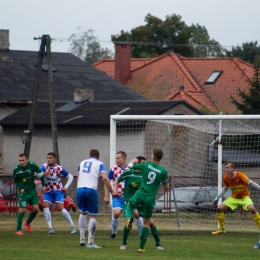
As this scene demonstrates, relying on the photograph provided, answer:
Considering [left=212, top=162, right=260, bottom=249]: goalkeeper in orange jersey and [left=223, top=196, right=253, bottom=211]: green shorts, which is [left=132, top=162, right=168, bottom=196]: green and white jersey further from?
[left=223, top=196, right=253, bottom=211]: green shorts

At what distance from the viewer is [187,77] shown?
55.8m

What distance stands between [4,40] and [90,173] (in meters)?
33.3

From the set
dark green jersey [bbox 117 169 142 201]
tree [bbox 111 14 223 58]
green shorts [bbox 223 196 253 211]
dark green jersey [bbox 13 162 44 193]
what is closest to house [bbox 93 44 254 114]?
tree [bbox 111 14 223 58]

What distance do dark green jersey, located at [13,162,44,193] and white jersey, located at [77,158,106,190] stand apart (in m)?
3.36

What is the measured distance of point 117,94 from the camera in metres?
43.0

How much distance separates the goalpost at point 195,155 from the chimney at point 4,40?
79.2 ft

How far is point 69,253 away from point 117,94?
104 feet

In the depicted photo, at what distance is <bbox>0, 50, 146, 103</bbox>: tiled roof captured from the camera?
39.3 meters

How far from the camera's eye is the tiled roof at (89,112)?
33969 mm

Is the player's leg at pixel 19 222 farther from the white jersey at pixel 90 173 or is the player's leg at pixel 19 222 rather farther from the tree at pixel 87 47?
the tree at pixel 87 47

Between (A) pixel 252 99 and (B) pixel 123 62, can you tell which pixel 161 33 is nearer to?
(B) pixel 123 62

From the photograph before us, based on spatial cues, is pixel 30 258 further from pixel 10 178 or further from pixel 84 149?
pixel 84 149

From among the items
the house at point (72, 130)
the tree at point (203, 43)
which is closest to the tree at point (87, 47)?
the tree at point (203, 43)

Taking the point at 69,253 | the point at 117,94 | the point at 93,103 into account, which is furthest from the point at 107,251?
the point at 117,94
